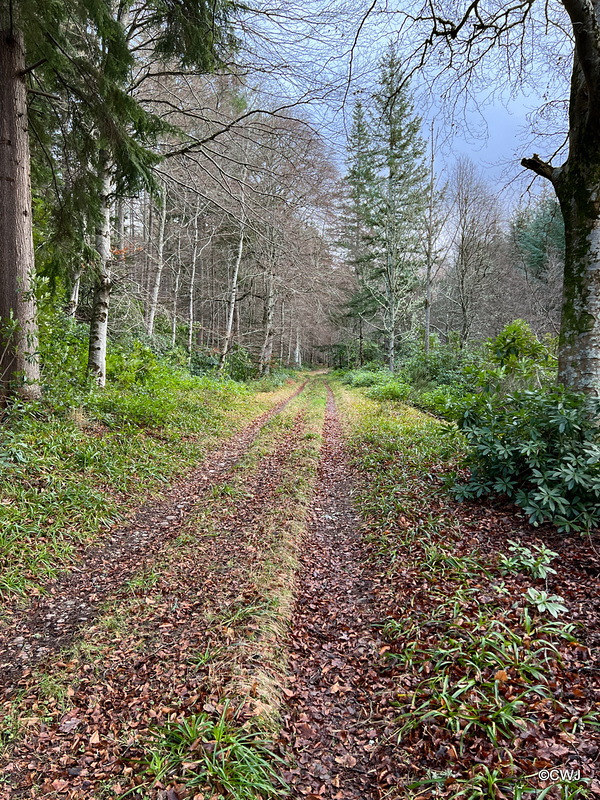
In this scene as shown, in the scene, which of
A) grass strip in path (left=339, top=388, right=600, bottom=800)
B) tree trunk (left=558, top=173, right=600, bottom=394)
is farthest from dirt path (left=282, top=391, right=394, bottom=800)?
tree trunk (left=558, top=173, right=600, bottom=394)

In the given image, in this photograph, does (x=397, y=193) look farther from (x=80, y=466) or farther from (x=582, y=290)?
(x=80, y=466)

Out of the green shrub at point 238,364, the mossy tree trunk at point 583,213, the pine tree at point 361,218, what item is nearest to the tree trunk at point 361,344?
the pine tree at point 361,218

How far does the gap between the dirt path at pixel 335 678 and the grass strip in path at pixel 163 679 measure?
7.0 inches

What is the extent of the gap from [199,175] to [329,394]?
34.8 ft

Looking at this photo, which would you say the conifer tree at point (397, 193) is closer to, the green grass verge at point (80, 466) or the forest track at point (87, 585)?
the green grass verge at point (80, 466)

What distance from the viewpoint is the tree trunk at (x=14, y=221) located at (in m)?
5.06

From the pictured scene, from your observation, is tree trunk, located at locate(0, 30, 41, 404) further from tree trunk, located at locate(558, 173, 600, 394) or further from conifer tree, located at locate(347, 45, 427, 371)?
conifer tree, located at locate(347, 45, 427, 371)

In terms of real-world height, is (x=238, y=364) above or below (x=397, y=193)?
below

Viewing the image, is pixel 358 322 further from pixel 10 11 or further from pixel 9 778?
pixel 9 778

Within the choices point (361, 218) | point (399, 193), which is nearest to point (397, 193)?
point (399, 193)

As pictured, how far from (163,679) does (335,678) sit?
117cm

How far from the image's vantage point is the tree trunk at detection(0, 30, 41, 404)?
199 inches

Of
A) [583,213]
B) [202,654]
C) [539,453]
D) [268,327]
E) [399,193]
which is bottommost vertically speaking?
[202,654]

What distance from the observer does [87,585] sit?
357 centimetres
